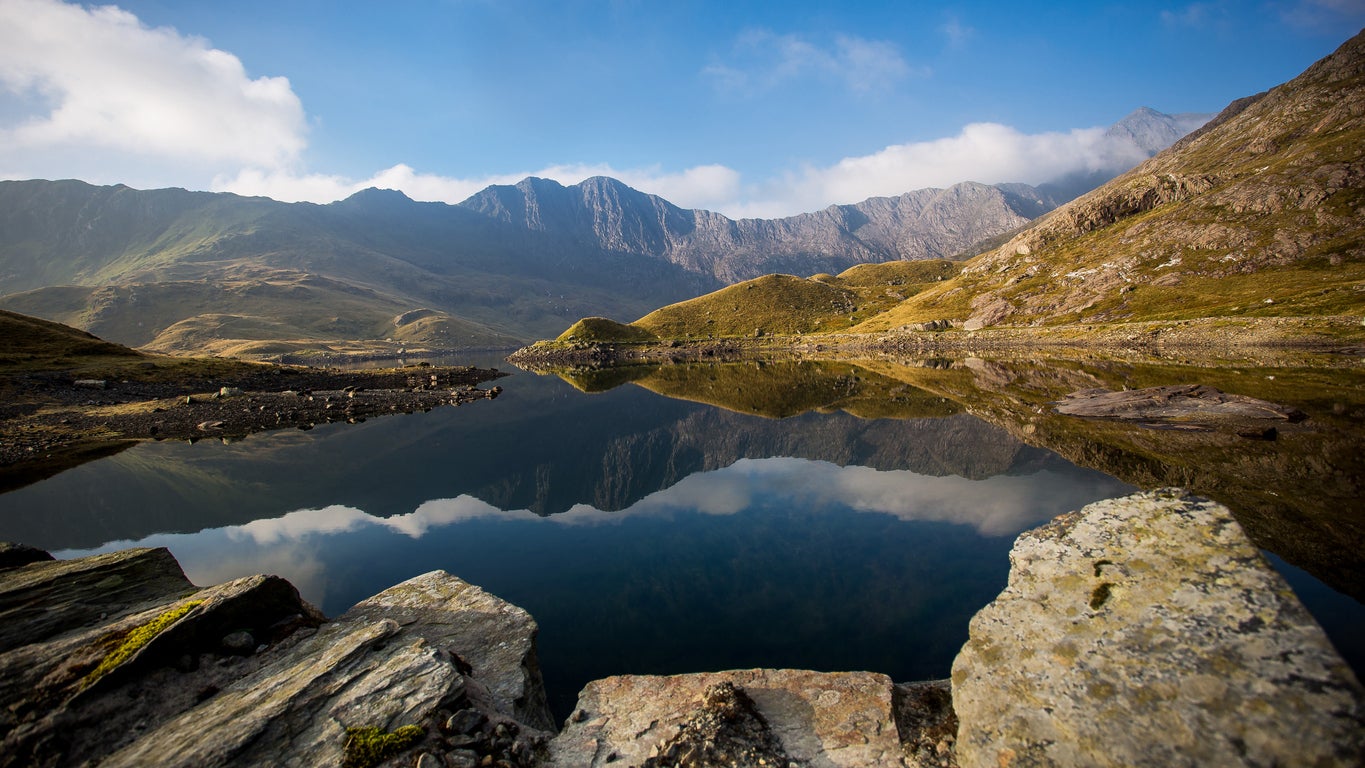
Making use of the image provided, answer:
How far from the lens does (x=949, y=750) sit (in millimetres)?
7832

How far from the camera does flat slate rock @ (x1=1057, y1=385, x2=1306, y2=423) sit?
3266 cm

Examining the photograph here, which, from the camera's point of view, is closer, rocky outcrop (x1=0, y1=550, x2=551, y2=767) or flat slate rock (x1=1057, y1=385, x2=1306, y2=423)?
rocky outcrop (x1=0, y1=550, x2=551, y2=767)

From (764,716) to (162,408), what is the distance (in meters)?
69.4

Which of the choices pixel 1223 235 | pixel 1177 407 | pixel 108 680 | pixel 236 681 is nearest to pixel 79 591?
pixel 108 680

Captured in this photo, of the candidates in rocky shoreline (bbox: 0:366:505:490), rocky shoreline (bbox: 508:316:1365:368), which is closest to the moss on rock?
rocky shoreline (bbox: 0:366:505:490)

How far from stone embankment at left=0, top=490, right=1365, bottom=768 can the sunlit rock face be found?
0.08 feet

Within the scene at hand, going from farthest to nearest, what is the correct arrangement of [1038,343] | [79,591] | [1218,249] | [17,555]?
[1218,249] < [1038,343] < [17,555] < [79,591]

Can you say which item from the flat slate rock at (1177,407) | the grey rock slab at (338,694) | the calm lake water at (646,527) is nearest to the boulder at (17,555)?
the calm lake water at (646,527)

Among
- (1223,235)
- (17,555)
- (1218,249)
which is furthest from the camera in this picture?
(1223,235)

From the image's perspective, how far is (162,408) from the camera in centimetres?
5125

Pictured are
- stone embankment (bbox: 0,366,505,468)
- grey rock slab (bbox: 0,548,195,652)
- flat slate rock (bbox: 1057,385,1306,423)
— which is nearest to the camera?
grey rock slab (bbox: 0,548,195,652)

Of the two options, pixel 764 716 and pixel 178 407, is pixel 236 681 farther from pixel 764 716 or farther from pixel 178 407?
pixel 178 407

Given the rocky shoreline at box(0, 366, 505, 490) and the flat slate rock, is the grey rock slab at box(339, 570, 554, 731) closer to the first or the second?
the rocky shoreline at box(0, 366, 505, 490)

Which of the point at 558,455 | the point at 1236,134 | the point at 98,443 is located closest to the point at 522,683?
the point at 558,455
